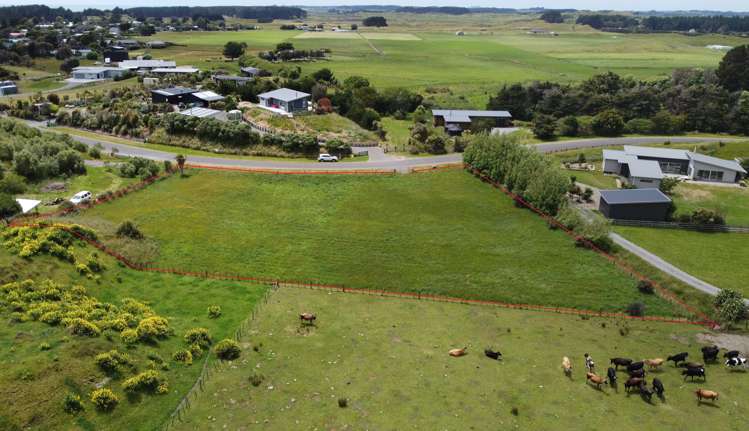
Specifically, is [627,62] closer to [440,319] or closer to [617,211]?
Result: [617,211]

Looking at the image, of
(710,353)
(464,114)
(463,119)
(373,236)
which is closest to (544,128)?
(463,119)

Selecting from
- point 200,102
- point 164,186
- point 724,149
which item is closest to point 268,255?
point 164,186

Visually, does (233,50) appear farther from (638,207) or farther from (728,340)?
(728,340)

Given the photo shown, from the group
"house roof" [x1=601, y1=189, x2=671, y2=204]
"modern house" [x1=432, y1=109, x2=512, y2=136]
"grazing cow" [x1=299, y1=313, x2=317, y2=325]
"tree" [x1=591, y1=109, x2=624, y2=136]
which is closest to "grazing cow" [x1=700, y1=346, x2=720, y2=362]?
"house roof" [x1=601, y1=189, x2=671, y2=204]

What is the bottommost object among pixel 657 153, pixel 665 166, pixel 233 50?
pixel 665 166

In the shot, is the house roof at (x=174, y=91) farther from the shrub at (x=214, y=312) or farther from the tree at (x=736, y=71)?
the tree at (x=736, y=71)

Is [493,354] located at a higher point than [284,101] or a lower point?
lower

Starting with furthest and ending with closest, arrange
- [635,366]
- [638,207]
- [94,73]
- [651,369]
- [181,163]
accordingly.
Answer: [94,73] → [181,163] → [638,207] → [651,369] → [635,366]

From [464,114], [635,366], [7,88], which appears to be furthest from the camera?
[7,88]
